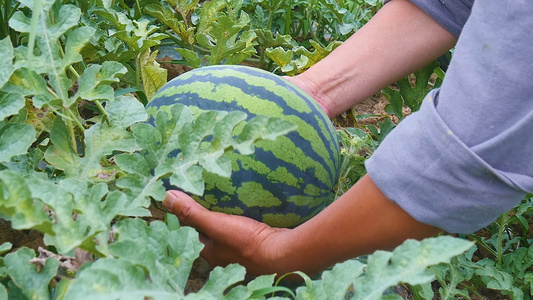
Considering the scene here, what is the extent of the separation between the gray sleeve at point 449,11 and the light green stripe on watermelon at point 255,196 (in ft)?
2.87

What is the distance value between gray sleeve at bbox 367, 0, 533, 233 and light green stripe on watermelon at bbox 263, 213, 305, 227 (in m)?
0.41

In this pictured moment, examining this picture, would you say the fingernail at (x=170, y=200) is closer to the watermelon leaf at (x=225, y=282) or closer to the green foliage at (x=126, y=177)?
the green foliage at (x=126, y=177)

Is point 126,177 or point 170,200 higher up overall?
point 126,177

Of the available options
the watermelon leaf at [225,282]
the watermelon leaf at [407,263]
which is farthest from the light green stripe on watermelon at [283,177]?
the watermelon leaf at [407,263]

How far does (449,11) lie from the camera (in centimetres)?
199

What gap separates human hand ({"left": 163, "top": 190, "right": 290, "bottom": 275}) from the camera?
5.27 feet

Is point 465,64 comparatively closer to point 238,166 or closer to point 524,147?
point 524,147

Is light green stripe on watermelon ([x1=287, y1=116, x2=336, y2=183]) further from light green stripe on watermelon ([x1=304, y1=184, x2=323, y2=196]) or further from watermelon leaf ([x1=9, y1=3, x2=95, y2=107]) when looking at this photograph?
watermelon leaf ([x1=9, y1=3, x2=95, y2=107])

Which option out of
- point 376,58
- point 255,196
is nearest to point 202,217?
point 255,196

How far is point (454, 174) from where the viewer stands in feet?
4.12

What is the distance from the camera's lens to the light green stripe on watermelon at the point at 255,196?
5.27 feet

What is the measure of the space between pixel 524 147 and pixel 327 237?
499mm

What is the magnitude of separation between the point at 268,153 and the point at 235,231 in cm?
22

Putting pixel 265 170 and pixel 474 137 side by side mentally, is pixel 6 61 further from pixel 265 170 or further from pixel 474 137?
pixel 474 137
